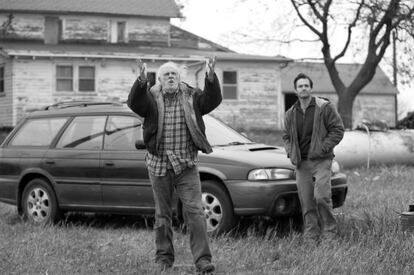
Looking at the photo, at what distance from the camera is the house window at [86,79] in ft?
94.4

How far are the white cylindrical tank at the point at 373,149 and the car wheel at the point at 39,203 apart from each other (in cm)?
721

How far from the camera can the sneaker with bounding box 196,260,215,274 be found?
20.2 ft

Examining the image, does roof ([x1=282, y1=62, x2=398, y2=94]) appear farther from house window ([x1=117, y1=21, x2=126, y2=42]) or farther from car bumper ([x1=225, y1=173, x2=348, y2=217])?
car bumper ([x1=225, y1=173, x2=348, y2=217])

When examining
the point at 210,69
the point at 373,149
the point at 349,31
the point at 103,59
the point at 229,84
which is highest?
the point at 349,31

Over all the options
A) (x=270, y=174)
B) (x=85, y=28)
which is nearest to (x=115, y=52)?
(x=85, y=28)

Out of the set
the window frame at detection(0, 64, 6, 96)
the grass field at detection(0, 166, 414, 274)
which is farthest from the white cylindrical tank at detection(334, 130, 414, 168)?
the window frame at detection(0, 64, 6, 96)

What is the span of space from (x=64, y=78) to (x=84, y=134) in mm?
19389

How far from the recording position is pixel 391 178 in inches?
513

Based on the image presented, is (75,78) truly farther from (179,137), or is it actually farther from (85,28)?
(179,137)

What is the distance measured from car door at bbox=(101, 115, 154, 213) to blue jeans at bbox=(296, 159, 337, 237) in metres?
2.04

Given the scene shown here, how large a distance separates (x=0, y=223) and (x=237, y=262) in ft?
14.0

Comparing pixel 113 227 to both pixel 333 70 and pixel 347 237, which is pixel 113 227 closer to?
pixel 347 237

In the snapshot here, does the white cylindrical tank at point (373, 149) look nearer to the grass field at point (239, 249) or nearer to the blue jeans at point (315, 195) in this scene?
the grass field at point (239, 249)

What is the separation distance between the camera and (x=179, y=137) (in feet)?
20.6
